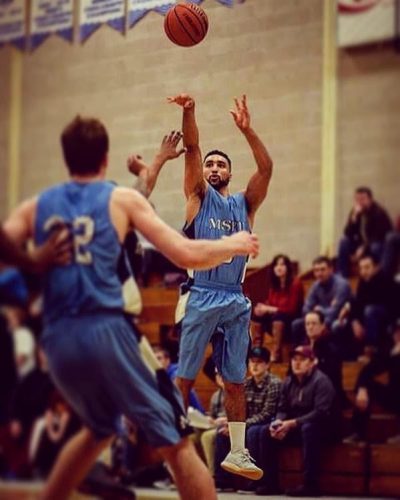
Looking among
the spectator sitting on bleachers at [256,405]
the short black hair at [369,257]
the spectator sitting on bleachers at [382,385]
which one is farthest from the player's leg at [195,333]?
the short black hair at [369,257]

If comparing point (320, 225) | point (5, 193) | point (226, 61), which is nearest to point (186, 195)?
point (226, 61)

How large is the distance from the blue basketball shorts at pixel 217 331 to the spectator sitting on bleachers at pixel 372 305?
124 inches

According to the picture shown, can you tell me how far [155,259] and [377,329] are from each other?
294cm

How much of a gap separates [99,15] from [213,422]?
2743 mm

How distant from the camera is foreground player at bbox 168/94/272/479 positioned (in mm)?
5355

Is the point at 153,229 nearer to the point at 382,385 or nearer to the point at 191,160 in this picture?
the point at 191,160

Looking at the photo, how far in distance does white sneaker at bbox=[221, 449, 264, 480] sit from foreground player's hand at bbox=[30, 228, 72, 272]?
2134 millimetres

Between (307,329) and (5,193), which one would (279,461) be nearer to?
(307,329)

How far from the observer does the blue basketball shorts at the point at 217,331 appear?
5.36 meters

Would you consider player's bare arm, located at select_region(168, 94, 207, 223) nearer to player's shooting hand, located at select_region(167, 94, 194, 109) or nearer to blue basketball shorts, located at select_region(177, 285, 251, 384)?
player's shooting hand, located at select_region(167, 94, 194, 109)

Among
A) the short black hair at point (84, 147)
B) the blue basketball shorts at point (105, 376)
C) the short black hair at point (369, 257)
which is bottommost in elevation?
the blue basketball shorts at point (105, 376)

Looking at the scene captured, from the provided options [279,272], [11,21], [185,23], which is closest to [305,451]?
[279,272]

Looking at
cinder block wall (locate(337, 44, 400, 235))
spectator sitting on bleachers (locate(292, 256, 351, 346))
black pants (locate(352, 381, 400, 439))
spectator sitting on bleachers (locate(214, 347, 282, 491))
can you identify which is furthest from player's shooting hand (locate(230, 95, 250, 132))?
cinder block wall (locate(337, 44, 400, 235))

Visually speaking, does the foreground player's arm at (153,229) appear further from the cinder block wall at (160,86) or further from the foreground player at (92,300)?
the cinder block wall at (160,86)
